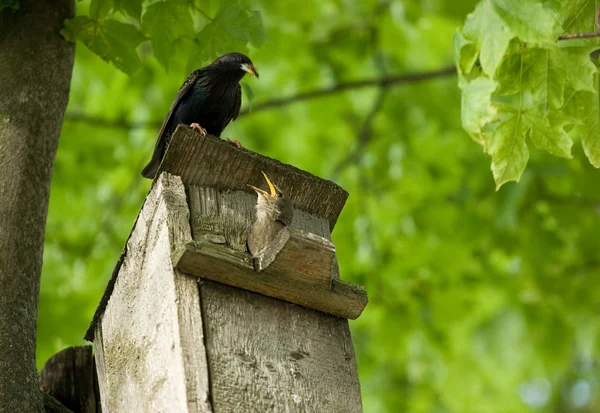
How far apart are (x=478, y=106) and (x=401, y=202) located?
12.8 ft

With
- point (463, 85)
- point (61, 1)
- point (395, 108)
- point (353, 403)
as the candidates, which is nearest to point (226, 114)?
point (61, 1)

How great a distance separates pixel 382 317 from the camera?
6.18 meters

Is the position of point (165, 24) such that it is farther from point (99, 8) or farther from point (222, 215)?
point (222, 215)

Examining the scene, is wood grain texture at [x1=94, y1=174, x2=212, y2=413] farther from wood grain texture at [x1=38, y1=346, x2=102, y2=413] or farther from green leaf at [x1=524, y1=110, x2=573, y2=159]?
green leaf at [x1=524, y1=110, x2=573, y2=159]

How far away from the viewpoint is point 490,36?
2.37 metres

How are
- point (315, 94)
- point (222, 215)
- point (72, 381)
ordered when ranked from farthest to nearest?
point (315, 94)
point (72, 381)
point (222, 215)

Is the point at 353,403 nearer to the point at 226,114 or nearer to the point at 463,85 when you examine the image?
the point at 463,85

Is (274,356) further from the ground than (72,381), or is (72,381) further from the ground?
(72,381)

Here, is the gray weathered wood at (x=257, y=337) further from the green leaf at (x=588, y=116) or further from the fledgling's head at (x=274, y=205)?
the green leaf at (x=588, y=116)

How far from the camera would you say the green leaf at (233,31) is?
302cm

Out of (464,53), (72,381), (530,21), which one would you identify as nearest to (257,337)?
(72,381)

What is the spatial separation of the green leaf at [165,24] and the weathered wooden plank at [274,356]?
1118 millimetres

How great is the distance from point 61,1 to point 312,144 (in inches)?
155

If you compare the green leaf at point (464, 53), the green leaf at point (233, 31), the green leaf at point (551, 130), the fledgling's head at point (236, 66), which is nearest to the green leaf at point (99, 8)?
the green leaf at point (233, 31)
